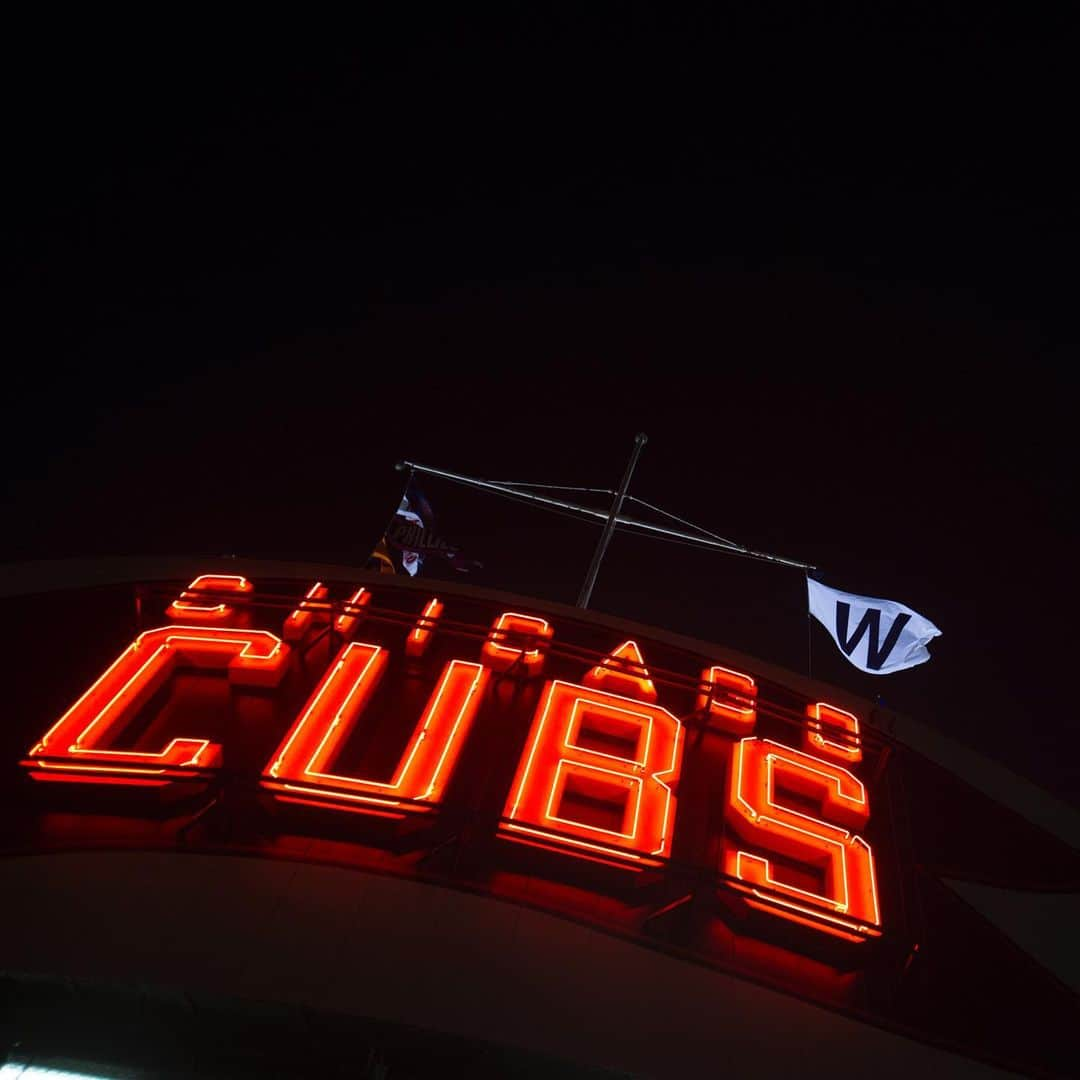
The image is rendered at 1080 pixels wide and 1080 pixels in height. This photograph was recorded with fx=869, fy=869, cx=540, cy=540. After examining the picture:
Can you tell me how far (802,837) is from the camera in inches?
252

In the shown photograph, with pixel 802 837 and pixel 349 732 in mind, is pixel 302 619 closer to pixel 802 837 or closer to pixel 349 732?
pixel 349 732

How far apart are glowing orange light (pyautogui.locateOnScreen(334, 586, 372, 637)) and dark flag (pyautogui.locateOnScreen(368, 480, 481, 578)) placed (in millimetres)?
3132

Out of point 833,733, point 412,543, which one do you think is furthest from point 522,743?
point 412,543

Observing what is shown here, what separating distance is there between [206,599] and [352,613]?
1.71 metres

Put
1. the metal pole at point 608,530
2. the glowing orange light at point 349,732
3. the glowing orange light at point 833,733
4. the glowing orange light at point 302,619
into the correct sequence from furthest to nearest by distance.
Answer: the metal pole at point 608,530 < the glowing orange light at point 302,619 < the glowing orange light at point 833,733 < the glowing orange light at point 349,732

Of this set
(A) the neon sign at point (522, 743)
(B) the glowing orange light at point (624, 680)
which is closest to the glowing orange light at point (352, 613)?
(A) the neon sign at point (522, 743)

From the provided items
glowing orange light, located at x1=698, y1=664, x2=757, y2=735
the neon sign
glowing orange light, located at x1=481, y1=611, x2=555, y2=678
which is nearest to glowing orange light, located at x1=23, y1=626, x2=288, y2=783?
the neon sign

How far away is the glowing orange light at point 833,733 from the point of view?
7.64 metres

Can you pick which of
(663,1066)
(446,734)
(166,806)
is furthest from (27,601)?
(663,1066)

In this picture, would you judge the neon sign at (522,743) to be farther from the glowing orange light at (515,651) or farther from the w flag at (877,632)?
the w flag at (877,632)

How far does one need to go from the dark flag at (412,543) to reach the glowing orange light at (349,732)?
4.73 metres

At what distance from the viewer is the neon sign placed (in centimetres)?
584

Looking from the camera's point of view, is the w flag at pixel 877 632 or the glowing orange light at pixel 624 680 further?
the w flag at pixel 877 632

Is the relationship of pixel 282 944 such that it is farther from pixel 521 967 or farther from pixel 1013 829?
pixel 1013 829
